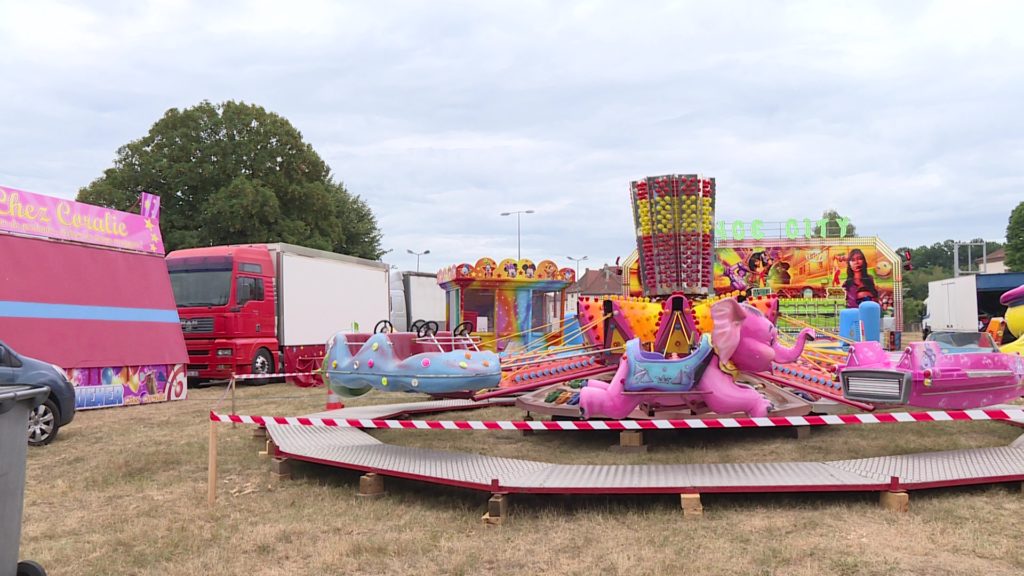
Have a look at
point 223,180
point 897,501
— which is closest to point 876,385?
point 897,501

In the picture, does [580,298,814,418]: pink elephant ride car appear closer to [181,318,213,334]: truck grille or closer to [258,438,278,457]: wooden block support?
[258,438,278,457]: wooden block support

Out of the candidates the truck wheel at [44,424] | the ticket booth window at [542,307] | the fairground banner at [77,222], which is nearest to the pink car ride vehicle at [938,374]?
the truck wheel at [44,424]

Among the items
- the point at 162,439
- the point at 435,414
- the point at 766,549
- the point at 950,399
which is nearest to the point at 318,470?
the point at 162,439

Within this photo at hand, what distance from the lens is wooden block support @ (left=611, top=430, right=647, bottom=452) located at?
301 inches

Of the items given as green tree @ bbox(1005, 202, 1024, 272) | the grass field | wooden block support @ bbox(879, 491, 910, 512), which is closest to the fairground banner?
the grass field

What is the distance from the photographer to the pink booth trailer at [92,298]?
1039cm

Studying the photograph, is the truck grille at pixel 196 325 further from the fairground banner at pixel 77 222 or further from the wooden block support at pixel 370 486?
the wooden block support at pixel 370 486

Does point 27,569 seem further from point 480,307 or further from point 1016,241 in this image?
point 1016,241

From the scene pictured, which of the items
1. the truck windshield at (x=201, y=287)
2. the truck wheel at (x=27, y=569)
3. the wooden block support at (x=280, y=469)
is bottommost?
the wooden block support at (x=280, y=469)

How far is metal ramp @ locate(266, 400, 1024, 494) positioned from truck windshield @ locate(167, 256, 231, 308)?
8483 mm

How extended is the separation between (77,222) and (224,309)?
139 inches

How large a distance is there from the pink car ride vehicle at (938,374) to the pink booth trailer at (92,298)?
1015cm

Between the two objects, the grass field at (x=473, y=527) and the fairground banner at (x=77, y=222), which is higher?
the fairground banner at (x=77, y=222)

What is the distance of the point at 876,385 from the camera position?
7.02m
